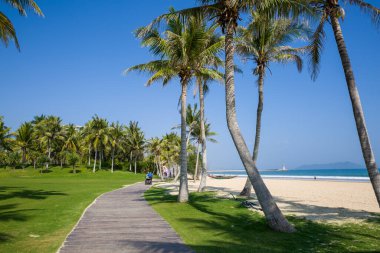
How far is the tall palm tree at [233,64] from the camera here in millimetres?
9000

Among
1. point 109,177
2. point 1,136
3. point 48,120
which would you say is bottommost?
point 109,177

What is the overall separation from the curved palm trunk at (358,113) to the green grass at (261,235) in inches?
57.6

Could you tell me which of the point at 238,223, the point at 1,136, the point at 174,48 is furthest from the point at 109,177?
the point at 238,223

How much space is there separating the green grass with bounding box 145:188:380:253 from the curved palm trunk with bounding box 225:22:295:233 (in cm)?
37

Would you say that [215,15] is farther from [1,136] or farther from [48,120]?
[48,120]

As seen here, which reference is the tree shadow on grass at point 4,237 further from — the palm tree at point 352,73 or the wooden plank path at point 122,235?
the palm tree at point 352,73

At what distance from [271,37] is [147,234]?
547 inches

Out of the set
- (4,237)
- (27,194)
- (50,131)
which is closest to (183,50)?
(4,237)

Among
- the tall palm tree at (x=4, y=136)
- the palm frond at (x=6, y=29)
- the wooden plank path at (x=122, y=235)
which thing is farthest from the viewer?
the tall palm tree at (x=4, y=136)

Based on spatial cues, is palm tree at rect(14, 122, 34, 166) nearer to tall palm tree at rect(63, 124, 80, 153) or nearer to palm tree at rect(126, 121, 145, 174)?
tall palm tree at rect(63, 124, 80, 153)

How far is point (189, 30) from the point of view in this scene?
53.9 feet

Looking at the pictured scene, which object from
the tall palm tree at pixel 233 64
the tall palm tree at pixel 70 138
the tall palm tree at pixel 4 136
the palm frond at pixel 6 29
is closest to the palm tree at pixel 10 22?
the palm frond at pixel 6 29

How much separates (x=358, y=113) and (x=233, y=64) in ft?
14.0

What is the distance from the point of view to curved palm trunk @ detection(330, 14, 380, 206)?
834 cm
